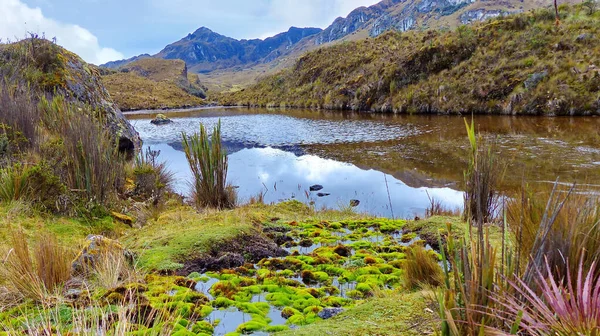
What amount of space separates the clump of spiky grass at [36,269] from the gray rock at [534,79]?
2405 centimetres

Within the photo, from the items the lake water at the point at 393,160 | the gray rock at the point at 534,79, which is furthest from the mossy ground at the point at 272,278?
the gray rock at the point at 534,79

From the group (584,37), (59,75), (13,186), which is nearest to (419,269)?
(13,186)

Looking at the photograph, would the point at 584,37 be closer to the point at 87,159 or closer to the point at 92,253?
the point at 87,159

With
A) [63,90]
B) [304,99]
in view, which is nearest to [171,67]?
[304,99]

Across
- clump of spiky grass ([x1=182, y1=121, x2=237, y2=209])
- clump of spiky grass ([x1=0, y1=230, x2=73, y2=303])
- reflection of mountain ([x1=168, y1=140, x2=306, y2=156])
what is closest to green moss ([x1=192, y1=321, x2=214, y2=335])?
clump of spiky grass ([x1=0, y1=230, x2=73, y2=303])

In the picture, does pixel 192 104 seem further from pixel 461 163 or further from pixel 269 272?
pixel 269 272

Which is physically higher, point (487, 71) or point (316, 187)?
point (487, 71)

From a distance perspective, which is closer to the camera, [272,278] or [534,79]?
[272,278]

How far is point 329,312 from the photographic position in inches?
121

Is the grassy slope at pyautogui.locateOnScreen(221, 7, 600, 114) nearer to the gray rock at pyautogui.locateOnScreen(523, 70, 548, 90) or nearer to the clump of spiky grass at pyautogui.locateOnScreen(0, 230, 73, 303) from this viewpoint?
the gray rock at pyautogui.locateOnScreen(523, 70, 548, 90)

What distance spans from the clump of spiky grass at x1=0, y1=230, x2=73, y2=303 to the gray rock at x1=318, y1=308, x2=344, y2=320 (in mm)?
2030

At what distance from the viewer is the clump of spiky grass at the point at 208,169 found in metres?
7.16

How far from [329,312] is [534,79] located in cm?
2342

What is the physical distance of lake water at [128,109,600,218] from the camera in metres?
9.34
